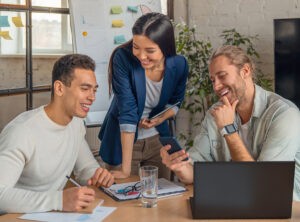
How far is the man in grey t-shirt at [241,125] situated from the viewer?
1597mm

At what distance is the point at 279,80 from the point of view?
297 centimetres

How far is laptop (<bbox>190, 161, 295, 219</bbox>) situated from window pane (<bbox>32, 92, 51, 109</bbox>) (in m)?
1.88

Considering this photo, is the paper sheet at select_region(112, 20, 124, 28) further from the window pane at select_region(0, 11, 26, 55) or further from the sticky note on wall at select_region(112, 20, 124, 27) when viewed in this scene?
the window pane at select_region(0, 11, 26, 55)

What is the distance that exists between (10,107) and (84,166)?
112 centimetres

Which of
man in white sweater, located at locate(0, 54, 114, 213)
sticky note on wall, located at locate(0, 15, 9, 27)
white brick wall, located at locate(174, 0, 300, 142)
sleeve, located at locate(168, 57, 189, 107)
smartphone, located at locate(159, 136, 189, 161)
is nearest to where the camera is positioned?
man in white sweater, located at locate(0, 54, 114, 213)

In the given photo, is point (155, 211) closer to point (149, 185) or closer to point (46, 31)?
point (149, 185)

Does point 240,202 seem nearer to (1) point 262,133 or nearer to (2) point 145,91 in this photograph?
(1) point 262,133

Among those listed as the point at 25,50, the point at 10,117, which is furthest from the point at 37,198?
the point at 25,50

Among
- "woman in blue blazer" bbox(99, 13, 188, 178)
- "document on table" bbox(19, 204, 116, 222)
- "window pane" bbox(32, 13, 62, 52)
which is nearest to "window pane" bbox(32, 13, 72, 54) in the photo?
"window pane" bbox(32, 13, 62, 52)

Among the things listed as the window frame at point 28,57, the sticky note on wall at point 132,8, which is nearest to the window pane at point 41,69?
the window frame at point 28,57

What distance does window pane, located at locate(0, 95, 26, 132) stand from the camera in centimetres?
262

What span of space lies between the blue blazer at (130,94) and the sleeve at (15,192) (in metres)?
0.62

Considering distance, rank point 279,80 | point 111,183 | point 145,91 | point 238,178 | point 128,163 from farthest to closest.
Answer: point 279,80 → point 145,91 → point 128,163 → point 111,183 → point 238,178

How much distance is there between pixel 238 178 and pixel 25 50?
198 cm
